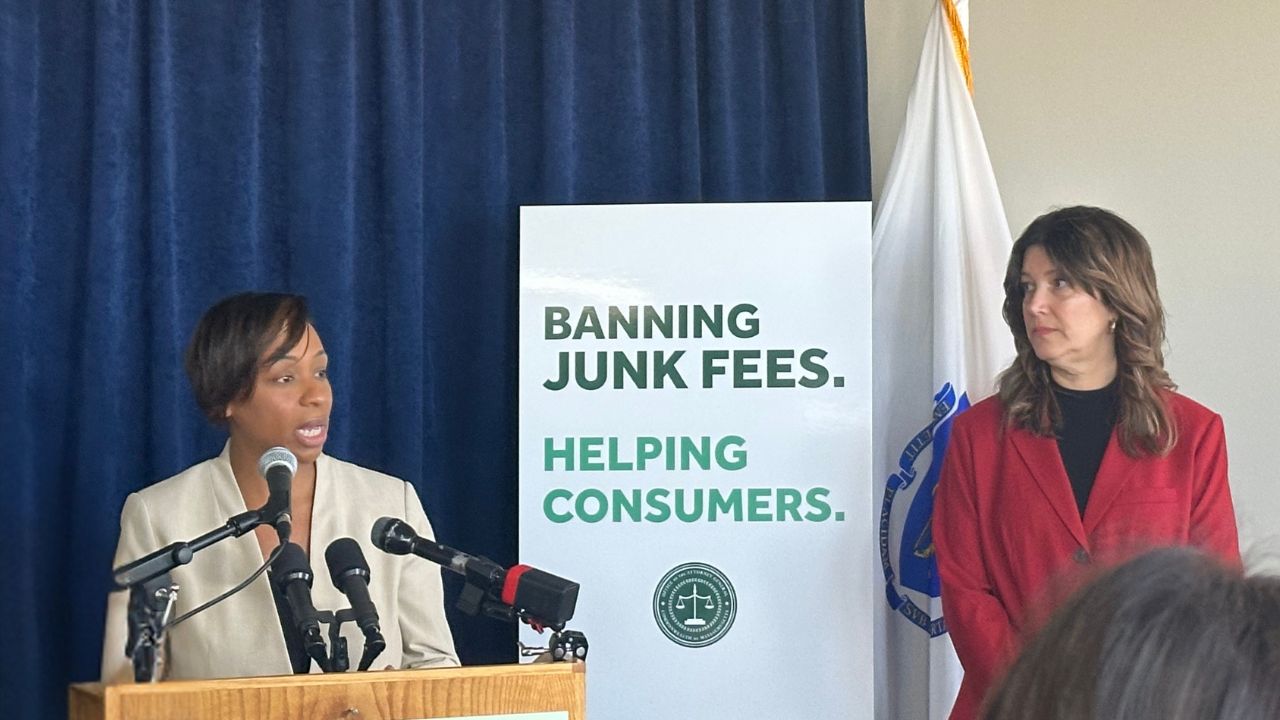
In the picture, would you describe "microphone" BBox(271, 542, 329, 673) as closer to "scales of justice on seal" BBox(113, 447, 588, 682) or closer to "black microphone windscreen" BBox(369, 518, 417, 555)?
"scales of justice on seal" BBox(113, 447, 588, 682)

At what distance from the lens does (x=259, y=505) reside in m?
2.82

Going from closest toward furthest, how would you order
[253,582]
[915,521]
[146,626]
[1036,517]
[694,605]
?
[146,626] → [253,582] → [1036,517] → [694,605] → [915,521]

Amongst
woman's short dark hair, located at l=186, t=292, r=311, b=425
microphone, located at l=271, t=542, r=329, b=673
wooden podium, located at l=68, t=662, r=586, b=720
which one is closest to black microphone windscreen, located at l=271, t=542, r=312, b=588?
microphone, located at l=271, t=542, r=329, b=673

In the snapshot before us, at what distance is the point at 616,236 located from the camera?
357 centimetres

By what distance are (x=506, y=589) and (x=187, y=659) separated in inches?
35.6

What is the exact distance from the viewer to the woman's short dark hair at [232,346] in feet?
9.25

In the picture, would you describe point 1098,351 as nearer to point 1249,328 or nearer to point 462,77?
point 1249,328

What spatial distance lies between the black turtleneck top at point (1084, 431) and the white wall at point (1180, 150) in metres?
0.79

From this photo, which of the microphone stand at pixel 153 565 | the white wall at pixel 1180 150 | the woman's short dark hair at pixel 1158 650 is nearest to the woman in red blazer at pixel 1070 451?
the white wall at pixel 1180 150

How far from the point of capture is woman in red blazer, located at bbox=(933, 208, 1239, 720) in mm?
3121

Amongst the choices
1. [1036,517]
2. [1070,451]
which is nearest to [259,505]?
[1036,517]

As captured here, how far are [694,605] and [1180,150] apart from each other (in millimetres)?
1894

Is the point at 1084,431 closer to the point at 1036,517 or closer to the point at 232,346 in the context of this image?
the point at 1036,517

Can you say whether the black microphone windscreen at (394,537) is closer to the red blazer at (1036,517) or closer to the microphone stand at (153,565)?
the microphone stand at (153,565)
